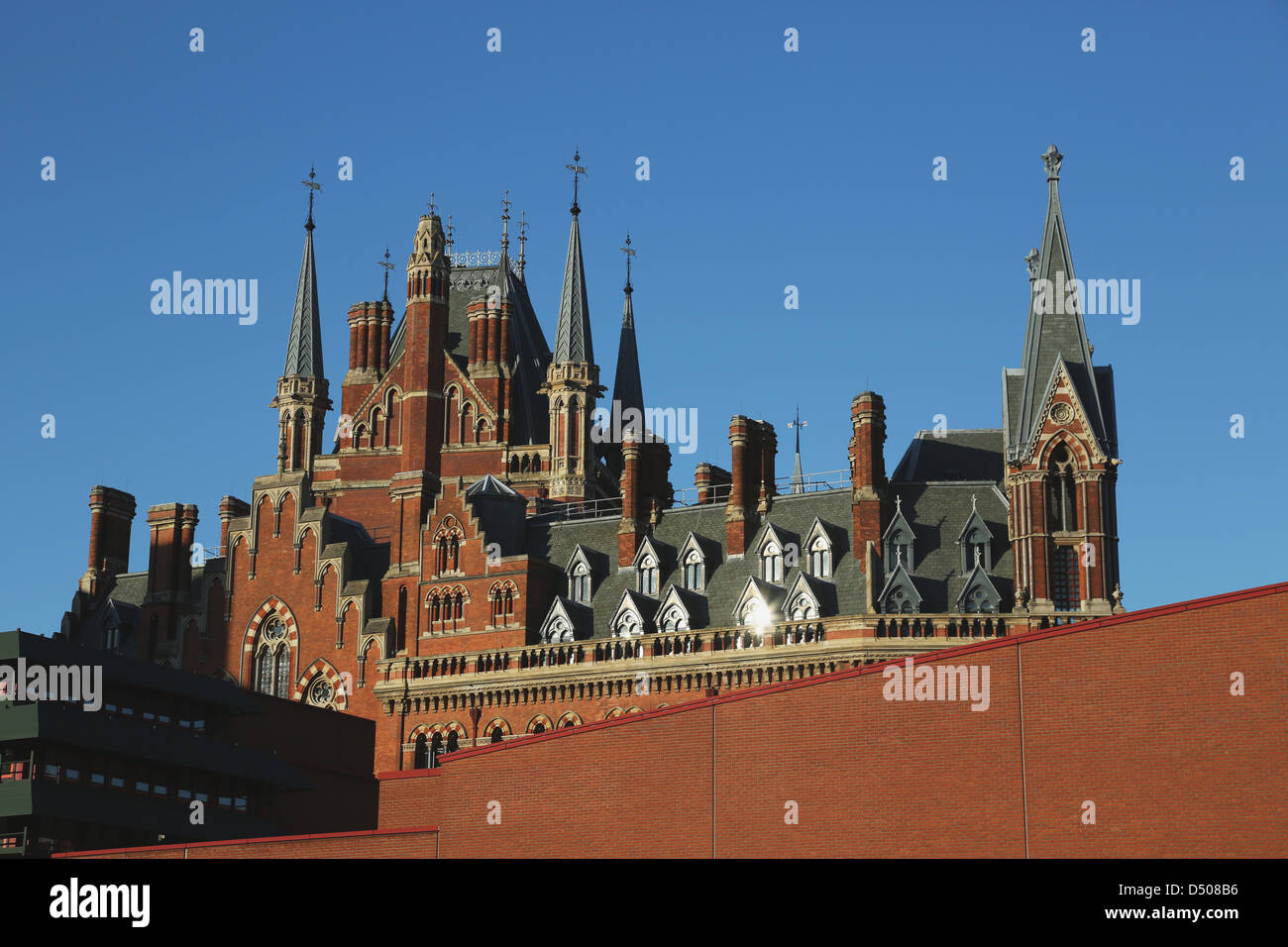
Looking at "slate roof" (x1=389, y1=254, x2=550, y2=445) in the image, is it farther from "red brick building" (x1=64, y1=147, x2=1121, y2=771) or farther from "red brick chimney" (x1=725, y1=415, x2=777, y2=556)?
"red brick chimney" (x1=725, y1=415, x2=777, y2=556)

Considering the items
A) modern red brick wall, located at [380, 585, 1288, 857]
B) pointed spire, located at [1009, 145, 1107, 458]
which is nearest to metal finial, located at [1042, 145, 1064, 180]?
pointed spire, located at [1009, 145, 1107, 458]

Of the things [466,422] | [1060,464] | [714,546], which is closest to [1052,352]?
[1060,464]

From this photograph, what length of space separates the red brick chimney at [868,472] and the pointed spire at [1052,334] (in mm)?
5721

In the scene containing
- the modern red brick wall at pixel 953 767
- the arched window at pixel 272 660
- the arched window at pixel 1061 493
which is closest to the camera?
the modern red brick wall at pixel 953 767

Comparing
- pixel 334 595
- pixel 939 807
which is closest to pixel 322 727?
pixel 334 595

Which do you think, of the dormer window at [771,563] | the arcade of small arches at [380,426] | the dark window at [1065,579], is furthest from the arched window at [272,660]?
the dark window at [1065,579]

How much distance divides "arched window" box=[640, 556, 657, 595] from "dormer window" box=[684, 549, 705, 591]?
4.77 ft

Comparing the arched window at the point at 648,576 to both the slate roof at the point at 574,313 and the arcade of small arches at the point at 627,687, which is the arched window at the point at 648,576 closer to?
the arcade of small arches at the point at 627,687

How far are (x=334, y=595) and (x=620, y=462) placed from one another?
22.0 m

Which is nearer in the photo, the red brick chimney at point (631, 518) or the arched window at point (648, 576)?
the arched window at point (648, 576)

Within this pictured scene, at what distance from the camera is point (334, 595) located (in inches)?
3880

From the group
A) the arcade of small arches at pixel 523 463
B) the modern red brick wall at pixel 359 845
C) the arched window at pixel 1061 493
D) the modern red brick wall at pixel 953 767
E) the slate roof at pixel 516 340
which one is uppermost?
the slate roof at pixel 516 340

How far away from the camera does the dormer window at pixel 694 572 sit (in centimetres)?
9219

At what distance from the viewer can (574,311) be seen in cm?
11312
